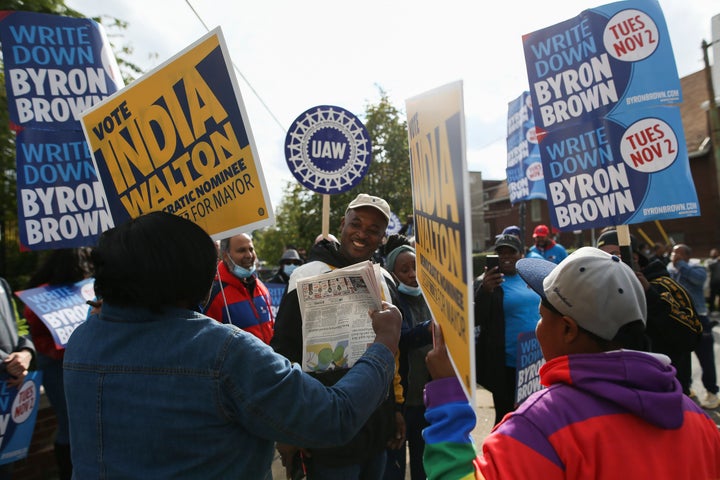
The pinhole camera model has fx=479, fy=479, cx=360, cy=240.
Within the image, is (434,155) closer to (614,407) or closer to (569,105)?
(614,407)

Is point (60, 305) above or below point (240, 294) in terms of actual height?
above

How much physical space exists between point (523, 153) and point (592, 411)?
28.0 feet

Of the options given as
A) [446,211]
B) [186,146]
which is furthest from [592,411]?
[186,146]

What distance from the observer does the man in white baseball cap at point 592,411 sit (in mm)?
1061

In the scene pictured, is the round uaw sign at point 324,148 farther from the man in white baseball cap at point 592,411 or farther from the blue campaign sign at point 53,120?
the man in white baseball cap at point 592,411

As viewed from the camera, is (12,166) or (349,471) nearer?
(349,471)

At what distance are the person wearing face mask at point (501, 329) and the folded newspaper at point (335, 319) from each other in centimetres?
195

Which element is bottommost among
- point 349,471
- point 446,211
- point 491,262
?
point 349,471

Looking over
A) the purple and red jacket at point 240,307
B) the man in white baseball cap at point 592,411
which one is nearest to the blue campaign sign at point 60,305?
the purple and red jacket at point 240,307

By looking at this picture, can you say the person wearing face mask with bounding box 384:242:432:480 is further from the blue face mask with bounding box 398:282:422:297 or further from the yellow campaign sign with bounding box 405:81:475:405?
the yellow campaign sign with bounding box 405:81:475:405

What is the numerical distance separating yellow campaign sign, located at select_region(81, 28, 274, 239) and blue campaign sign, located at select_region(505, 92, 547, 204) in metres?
7.65

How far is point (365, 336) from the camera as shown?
6.27ft

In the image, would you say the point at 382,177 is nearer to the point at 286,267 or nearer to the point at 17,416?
the point at 286,267

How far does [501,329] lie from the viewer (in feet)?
12.2
